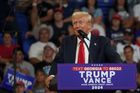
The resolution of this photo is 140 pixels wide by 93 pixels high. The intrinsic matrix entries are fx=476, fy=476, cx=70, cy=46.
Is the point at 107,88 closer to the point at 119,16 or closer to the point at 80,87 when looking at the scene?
the point at 80,87

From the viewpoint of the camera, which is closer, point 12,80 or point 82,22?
point 82,22

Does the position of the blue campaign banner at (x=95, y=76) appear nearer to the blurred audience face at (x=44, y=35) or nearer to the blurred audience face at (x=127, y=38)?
the blurred audience face at (x=44, y=35)

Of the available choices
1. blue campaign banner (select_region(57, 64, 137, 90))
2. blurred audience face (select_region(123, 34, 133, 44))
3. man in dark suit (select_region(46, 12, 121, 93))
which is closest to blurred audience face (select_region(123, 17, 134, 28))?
blurred audience face (select_region(123, 34, 133, 44))

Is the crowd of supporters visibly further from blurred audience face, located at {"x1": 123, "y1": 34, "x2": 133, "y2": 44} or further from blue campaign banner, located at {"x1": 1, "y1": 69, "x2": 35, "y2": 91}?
blue campaign banner, located at {"x1": 1, "y1": 69, "x2": 35, "y2": 91}

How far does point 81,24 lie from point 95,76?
1.65ft

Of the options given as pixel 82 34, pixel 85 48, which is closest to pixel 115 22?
pixel 85 48

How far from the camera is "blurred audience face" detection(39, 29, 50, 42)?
358 inches

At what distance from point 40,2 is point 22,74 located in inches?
106

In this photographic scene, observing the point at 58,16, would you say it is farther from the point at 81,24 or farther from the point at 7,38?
the point at 81,24

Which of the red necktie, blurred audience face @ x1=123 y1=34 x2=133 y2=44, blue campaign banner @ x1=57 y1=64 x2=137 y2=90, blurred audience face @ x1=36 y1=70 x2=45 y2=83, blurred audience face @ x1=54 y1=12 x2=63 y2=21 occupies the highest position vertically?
the red necktie

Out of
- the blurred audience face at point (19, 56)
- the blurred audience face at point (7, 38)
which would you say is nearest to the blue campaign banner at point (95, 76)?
the blurred audience face at point (19, 56)

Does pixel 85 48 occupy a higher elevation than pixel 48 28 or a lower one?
higher

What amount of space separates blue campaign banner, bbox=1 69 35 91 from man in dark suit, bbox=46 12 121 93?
360 cm

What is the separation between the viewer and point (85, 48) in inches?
154
